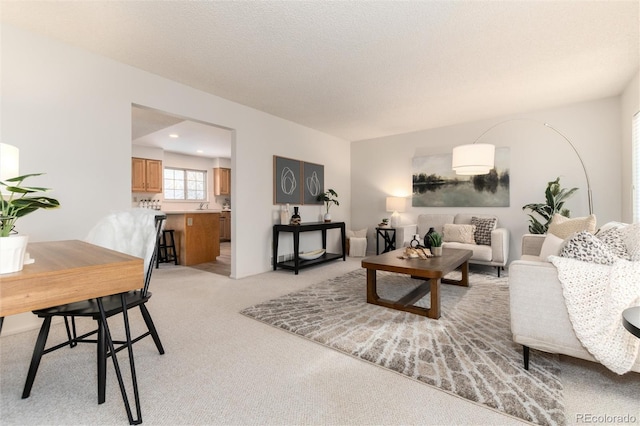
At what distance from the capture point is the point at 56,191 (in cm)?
253

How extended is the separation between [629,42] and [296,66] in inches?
120

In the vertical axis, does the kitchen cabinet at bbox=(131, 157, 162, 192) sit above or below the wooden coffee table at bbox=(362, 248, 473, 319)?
above

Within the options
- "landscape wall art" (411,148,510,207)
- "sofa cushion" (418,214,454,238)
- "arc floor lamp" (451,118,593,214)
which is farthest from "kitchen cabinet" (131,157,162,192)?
"arc floor lamp" (451,118,593,214)

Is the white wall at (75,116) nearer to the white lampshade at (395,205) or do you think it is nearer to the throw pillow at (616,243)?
the white lampshade at (395,205)

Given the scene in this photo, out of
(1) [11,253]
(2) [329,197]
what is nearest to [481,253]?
(2) [329,197]

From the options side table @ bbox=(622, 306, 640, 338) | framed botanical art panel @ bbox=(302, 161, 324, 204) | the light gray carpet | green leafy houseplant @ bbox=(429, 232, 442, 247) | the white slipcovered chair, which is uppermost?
framed botanical art panel @ bbox=(302, 161, 324, 204)

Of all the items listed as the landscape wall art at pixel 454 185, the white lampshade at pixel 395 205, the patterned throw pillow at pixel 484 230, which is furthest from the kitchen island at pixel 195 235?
the patterned throw pillow at pixel 484 230

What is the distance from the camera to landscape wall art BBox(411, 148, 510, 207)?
470 cm

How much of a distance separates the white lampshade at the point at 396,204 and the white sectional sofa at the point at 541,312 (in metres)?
3.78

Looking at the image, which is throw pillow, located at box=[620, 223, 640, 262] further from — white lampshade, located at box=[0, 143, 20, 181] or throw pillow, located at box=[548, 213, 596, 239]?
white lampshade, located at box=[0, 143, 20, 181]

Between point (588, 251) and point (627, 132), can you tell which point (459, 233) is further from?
point (588, 251)

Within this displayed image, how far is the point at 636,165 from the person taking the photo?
3.34m

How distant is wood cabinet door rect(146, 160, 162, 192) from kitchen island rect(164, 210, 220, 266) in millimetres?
2057

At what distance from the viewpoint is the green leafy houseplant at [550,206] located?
3.99 meters
